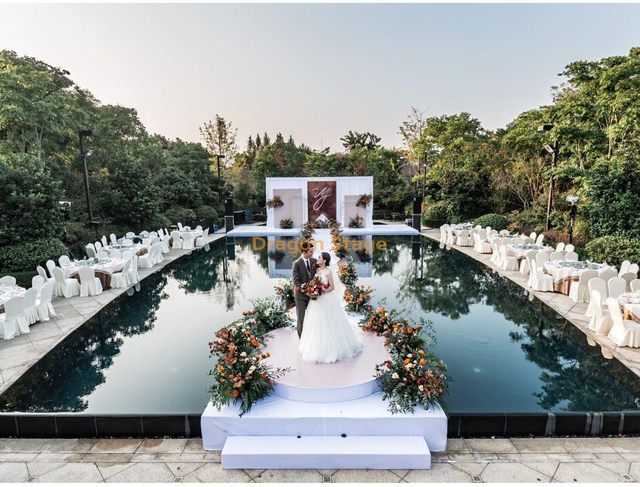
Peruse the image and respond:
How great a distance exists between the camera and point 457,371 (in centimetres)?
636

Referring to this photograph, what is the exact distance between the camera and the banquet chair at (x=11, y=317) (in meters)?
7.57

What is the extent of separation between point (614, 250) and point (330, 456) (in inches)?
479

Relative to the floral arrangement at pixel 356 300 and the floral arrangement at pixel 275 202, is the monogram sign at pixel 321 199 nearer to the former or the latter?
the floral arrangement at pixel 275 202

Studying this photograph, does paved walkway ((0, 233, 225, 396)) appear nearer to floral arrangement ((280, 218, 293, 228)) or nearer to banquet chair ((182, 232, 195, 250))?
banquet chair ((182, 232, 195, 250))

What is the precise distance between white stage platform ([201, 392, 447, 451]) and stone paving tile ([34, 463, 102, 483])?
46.5 inches

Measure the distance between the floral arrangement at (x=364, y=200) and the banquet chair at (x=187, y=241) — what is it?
11513mm

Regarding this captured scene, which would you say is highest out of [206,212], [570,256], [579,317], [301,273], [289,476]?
[206,212]

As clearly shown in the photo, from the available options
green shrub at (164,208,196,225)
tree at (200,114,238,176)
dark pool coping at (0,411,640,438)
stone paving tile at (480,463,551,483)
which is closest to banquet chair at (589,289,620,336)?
dark pool coping at (0,411,640,438)

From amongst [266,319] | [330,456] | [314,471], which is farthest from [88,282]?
[330,456]

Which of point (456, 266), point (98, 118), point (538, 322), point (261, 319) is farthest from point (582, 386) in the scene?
point (98, 118)

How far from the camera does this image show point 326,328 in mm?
5633

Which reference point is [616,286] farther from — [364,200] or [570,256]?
[364,200]

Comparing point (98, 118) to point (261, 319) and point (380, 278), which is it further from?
point (261, 319)

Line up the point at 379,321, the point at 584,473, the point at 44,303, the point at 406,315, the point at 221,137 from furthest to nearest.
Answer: the point at 221,137
the point at 406,315
the point at 44,303
the point at 379,321
the point at 584,473
